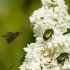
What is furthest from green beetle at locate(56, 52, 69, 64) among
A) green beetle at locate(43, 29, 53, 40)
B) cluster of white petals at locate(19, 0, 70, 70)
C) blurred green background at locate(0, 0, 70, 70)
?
blurred green background at locate(0, 0, 70, 70)

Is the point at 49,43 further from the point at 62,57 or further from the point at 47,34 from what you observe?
the point at 62,57

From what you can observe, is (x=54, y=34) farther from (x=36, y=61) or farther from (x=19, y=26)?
(x=19, y=26)

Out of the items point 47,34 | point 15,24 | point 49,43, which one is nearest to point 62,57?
point 49,43

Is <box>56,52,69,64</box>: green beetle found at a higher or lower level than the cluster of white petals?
lower

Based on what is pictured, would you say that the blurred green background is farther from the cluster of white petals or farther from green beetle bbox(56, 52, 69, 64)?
green beetle bbox(56, 52, 69, 64)

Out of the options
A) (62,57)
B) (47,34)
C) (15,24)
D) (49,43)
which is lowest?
(62,57)

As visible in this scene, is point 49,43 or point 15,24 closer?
point 49,43

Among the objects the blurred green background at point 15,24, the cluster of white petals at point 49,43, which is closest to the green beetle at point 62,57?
the cluster of white petals at point 49,43
